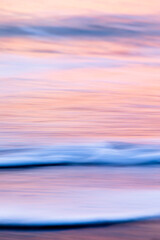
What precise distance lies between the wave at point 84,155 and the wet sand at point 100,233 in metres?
0.43

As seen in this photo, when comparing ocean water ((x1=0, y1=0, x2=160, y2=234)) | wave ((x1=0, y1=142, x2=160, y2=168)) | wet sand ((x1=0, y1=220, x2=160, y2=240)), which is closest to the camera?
wet sand ((x1=0, y1=220, x2=160, y2=240))

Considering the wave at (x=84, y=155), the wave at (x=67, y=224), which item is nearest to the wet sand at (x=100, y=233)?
the wave at (x=67, y=224)

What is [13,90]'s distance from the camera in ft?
7.98

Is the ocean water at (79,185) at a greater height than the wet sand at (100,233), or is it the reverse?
the ocean water at (79,185)

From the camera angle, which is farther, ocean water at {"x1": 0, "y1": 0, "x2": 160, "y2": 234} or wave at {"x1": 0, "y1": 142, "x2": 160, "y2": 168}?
wave at {"x1": 0, "y1": 142, "x2": 160, "y2": 168}

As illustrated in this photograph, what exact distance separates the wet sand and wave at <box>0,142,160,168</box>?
16.9 inches

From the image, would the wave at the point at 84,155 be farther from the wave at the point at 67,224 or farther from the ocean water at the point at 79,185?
the wave at the point at 67,224

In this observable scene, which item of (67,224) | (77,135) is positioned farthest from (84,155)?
(67,224)

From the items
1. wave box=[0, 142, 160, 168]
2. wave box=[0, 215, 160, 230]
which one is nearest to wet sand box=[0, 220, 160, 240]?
wave box=[0, 215, 160, 230]

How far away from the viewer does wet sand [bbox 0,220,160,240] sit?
1.00 m

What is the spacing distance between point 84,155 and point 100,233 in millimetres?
518

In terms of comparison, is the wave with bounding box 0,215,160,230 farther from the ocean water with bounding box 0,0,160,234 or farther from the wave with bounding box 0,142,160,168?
the wave with bounding box 0,142,160,168

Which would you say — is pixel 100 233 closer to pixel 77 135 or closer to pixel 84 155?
pixel 84 155

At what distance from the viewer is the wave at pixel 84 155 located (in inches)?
57.7
